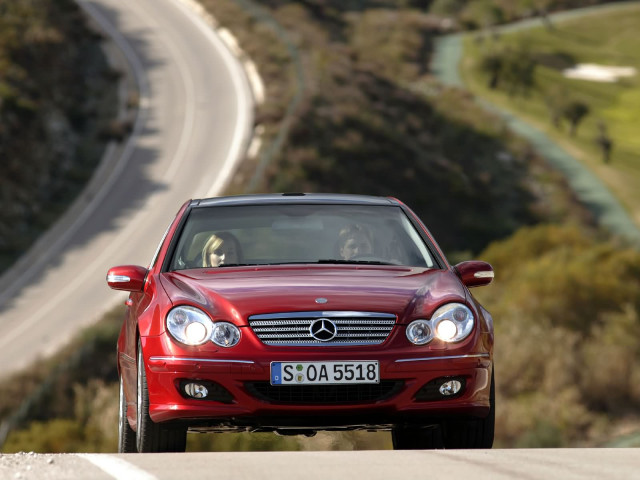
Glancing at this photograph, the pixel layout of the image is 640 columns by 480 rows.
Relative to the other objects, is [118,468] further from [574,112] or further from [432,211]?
[574,112]

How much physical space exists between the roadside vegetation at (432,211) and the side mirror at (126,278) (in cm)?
135

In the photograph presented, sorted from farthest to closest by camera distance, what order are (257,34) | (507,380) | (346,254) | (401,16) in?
(401,16)
(257,34)
(507,380)
(346,254)

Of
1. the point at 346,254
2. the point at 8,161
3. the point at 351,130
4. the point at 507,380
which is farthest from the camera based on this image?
the point at 351,130

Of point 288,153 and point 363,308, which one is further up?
point 363,308

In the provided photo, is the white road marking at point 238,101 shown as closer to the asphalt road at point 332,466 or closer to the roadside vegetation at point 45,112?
the roadside vegetation at point 45,112

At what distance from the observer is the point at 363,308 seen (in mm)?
6945

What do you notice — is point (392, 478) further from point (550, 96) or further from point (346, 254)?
point (550, 96)

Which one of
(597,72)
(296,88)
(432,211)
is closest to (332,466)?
(432,211)

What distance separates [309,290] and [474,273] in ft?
4.21

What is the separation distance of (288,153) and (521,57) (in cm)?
3958

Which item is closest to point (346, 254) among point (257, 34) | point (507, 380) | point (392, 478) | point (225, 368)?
point (225, 368)

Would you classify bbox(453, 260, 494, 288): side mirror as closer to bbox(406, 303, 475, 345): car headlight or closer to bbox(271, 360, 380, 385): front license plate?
bbox(406, 303, 475, 345): car headlight

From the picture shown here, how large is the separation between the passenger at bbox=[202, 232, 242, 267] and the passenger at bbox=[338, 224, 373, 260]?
0.67m

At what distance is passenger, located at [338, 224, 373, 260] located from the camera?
27.1ft
